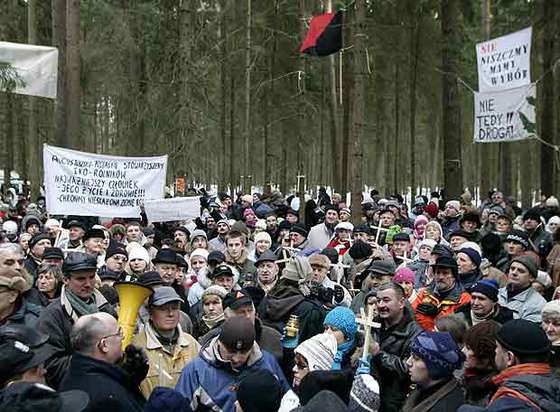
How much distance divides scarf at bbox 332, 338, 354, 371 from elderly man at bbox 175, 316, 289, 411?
510 millimetres

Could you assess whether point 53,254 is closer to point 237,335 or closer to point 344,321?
point 237,335

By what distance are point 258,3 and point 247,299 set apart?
79.5ft

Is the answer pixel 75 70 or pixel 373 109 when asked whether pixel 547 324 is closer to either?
pixel 75 70

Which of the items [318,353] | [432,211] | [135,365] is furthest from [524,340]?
[432,211]

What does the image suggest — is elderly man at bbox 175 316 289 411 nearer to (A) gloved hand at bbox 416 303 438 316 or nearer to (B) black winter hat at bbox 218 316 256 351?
(B) black winter hat at bbox 218 316 256 351

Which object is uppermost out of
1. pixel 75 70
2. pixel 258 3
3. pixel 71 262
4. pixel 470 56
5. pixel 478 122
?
pixel 258 3

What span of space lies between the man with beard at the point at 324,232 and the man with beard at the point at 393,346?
21.2ft

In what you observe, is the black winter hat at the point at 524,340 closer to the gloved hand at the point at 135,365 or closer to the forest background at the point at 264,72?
the gloved hand at the point at 135,365

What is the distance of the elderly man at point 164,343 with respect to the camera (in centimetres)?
480

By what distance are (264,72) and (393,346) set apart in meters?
24.4

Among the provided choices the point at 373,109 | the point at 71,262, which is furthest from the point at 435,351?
the point at 373,109

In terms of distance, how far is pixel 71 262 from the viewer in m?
5.30

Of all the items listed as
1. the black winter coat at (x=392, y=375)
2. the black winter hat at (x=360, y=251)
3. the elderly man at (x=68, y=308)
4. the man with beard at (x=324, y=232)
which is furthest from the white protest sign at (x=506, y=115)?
the elderly man at (x=68, y=308)

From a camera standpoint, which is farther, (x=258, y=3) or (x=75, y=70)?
(x=258, y=3)
